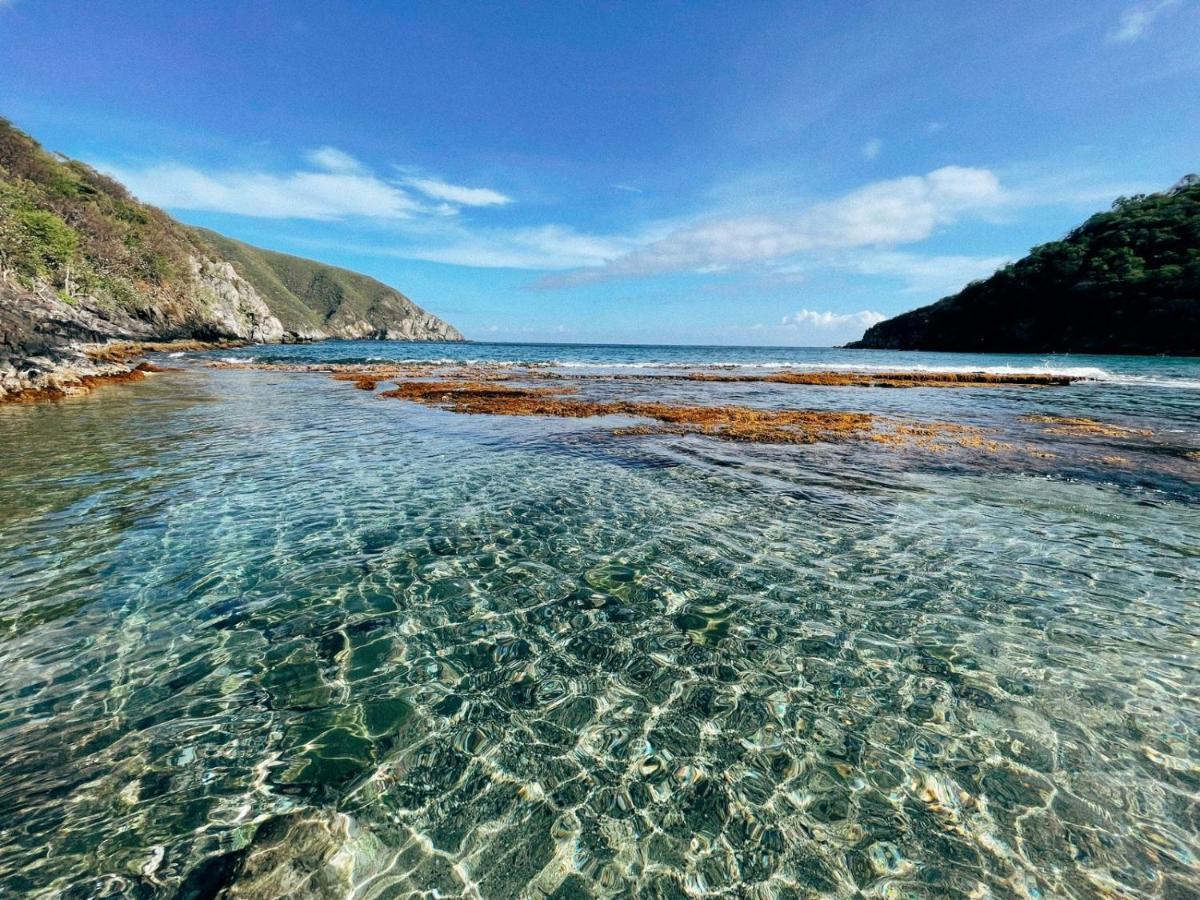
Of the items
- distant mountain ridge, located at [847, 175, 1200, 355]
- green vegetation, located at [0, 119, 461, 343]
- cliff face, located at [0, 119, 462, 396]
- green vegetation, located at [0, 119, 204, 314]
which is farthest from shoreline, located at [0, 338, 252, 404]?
distant mountain ridge, located at [847, 175, 1200, 355]

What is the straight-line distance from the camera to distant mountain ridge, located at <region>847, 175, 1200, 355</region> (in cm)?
8406

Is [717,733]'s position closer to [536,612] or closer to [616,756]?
[616,756]

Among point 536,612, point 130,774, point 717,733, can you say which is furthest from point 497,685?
point 130,774

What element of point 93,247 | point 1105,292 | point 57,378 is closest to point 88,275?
point 93,247

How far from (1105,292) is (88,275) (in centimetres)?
17991

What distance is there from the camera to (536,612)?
677cm

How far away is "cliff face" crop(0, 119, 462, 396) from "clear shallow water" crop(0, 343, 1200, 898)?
2995 centimetres

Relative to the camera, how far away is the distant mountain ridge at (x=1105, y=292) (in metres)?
84.1

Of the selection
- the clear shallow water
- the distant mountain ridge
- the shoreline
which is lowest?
the clear shallow water

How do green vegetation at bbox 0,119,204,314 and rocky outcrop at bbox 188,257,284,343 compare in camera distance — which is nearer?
green vegetation at bbox 0,119,204,314

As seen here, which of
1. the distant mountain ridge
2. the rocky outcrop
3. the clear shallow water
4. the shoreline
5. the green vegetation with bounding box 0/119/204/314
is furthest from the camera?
the rocky outcrop

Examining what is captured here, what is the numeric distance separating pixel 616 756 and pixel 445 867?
1.59m

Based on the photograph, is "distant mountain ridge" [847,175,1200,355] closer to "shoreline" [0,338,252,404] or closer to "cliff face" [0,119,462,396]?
"shoreline" [0,338,252,404]

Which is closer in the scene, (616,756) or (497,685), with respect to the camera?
(616,756)
